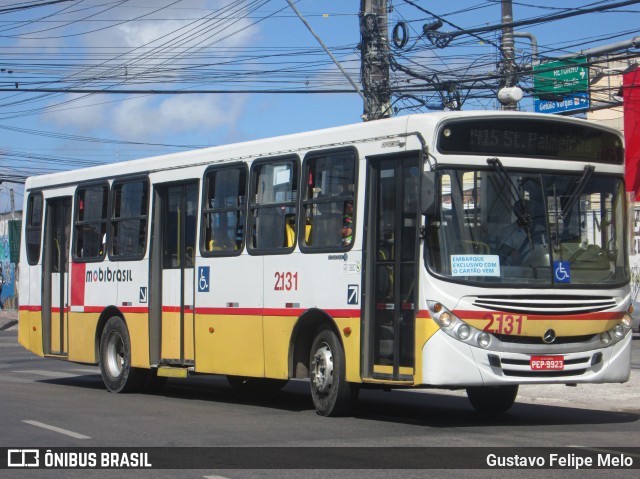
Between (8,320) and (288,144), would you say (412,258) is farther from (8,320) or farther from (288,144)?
(8,320)

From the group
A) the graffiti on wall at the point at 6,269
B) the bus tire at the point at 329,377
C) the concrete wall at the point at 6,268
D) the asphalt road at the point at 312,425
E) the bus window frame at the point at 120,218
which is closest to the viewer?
the asphalt road at the point at 312,425

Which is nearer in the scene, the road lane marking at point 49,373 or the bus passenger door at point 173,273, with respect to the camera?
the bus passenger door at point 173,273

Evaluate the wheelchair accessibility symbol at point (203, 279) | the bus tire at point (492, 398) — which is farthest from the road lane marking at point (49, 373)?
the bus tire at point (492, 398)

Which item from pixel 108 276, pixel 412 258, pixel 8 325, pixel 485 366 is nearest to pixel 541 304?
pixel 485 366

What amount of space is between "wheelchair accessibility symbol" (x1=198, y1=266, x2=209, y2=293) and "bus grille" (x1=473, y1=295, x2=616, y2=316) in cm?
486

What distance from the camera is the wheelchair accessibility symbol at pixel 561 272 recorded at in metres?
11.8

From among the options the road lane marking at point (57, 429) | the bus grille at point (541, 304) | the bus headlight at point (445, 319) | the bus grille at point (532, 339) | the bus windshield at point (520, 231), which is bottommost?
the road lane marking at point (57, 429)

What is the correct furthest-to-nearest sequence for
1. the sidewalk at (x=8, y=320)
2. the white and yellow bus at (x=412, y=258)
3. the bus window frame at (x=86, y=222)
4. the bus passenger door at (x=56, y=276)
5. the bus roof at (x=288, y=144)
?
1. the sidewalk at (x=8, y=320)
2. the bus passenger door at (x=56, y=276)
3. the bus window frame at (x=86, y=222)
4. the bus roof at (x=288, y=144)
5. the white and yellow bus at (x=412, y=258)

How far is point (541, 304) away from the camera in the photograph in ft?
38.0

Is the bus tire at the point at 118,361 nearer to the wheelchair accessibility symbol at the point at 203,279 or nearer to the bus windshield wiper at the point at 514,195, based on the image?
the wheelchair accessibility symbol at the point at 203,279

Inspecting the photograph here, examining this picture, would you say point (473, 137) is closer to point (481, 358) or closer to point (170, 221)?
point (481, 358)

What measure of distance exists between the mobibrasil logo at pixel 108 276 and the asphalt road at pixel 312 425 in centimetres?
172

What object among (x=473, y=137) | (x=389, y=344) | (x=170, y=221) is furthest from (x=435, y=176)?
(x=170, y=221)

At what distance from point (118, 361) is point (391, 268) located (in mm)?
6623
